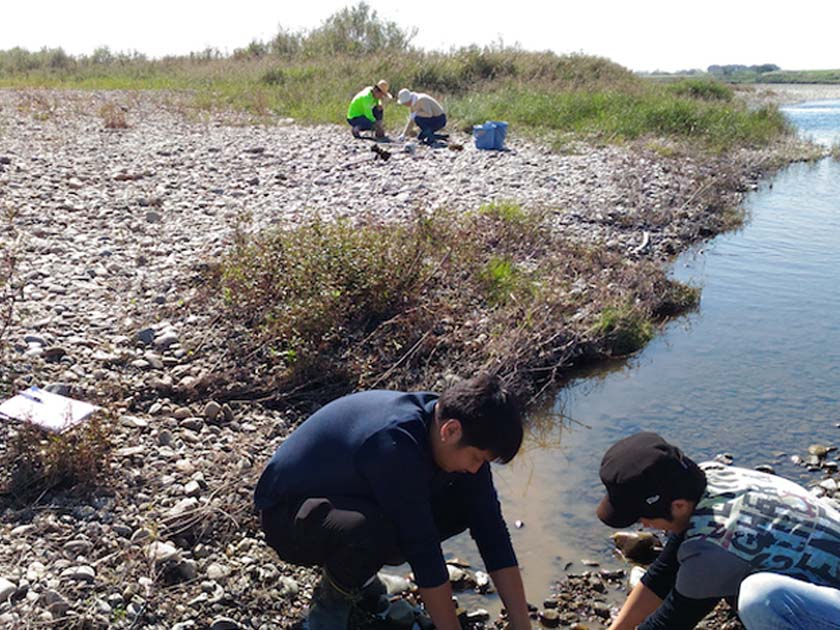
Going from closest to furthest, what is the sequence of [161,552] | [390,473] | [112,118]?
[390,473]
[161,552]
[112,118]

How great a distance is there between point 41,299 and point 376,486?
3.66 meters

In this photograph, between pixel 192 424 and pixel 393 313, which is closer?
pixel 192 424

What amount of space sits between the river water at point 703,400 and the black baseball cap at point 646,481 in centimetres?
107

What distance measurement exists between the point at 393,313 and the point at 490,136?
910 centimetres

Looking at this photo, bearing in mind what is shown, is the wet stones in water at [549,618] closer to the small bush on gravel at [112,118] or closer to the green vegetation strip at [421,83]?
the small bush on gravel at [112,118]

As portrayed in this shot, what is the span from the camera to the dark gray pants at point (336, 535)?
2740 mm

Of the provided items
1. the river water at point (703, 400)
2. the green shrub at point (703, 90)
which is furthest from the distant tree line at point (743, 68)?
the river water at point (703, 400)

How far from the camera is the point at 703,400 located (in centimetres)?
579

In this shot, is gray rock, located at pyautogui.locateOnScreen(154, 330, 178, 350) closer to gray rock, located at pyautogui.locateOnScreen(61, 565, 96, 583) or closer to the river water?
the river water

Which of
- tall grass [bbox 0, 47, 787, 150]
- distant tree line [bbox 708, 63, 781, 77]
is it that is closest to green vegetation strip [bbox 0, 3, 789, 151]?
tall grass [bbox 0, 47, 787, 150]

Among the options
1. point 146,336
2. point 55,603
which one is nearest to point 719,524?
point 55,603

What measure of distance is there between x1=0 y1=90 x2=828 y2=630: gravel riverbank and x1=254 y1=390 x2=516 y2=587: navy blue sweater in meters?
0.60

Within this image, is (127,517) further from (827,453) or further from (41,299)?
(827,453)

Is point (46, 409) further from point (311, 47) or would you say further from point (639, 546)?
point (311, 47)
